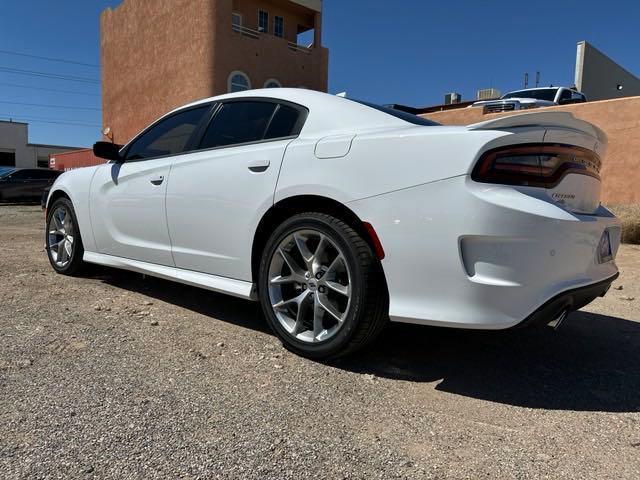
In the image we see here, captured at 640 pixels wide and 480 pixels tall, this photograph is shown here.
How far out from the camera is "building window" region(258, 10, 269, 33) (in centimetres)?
2207

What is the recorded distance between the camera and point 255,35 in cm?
2019

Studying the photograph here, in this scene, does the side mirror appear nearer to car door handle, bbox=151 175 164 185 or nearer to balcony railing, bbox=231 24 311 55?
car door handle, bbox=151 175 164 185

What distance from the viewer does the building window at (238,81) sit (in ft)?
62.6

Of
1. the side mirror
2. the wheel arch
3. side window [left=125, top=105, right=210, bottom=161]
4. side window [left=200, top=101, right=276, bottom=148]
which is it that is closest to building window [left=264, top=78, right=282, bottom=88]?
the side mirror

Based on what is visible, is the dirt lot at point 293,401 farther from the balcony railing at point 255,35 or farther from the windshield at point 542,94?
the balcony railing at point 255,35

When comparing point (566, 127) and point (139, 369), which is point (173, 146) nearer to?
point (139, 369)

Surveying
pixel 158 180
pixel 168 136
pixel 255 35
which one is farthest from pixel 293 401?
pixel 255 35

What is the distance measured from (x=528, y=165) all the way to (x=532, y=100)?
13369mm

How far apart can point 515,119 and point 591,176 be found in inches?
26.3

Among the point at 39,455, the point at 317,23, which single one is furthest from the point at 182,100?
the point at 39,455

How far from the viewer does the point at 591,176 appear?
2604mm

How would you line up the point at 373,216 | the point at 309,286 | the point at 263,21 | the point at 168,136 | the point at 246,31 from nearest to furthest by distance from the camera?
the point at 373,216 < the point at 309,286 < the point at 168,136 < the point at 246,31 < the point at 263,21

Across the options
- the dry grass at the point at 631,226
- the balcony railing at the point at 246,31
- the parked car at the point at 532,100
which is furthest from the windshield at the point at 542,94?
the balcony railing at the point at 246,31

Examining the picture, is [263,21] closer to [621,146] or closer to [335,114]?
[621,146]
